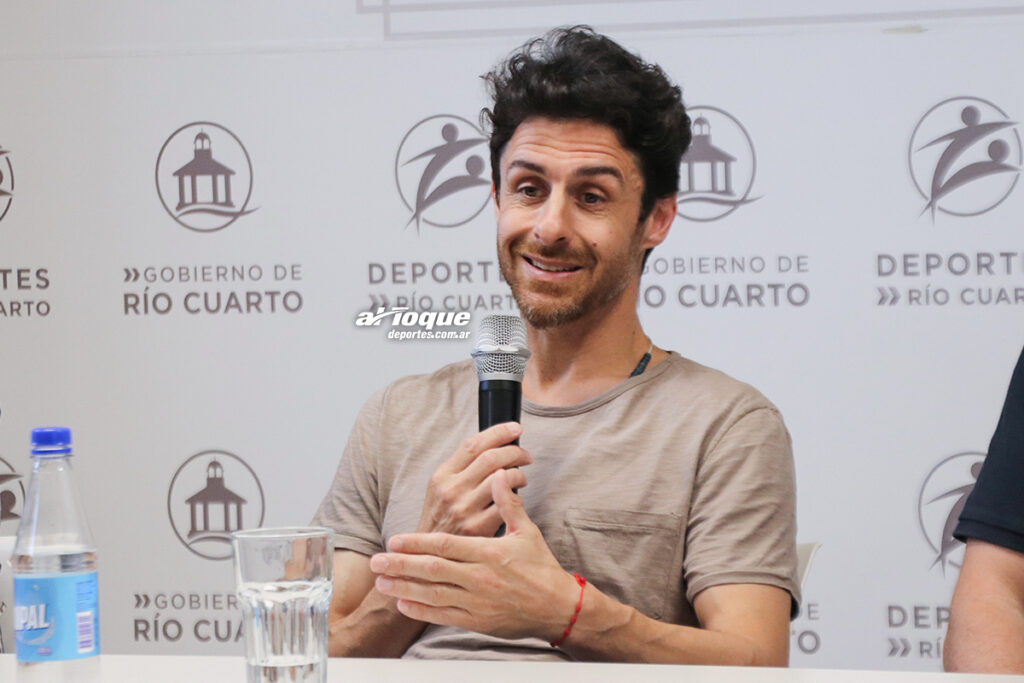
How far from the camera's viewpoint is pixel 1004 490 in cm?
130

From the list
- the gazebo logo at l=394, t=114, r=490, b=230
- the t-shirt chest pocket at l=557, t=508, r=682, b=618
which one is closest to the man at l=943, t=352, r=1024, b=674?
the t-shirt chest pocket at l=557, t=508, r=682, b=618

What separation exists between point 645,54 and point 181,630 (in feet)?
5.63

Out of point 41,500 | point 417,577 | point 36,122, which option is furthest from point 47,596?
point 36,122

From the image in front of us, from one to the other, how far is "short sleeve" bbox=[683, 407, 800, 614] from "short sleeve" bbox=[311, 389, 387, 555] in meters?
0.49

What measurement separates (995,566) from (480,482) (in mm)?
615

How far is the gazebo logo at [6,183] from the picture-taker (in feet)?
8.75

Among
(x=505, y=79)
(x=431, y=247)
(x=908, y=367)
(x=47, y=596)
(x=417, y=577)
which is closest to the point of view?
(x=47, y=596)

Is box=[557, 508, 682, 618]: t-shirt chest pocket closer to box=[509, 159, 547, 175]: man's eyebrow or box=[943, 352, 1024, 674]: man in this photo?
box=[943, 352, 1024, 674]: man

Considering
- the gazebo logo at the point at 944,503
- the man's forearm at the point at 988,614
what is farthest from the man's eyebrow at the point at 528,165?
the gazebo logo at the point at 944,503

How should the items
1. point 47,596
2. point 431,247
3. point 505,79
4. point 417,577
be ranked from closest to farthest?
point 47,596 → point 417,577 → point 505,79 → point 431,247

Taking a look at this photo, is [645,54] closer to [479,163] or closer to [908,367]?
[479,163]

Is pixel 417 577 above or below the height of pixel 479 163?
below

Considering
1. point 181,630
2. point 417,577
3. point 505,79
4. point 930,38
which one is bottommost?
point 181,630

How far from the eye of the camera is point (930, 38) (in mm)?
2377
